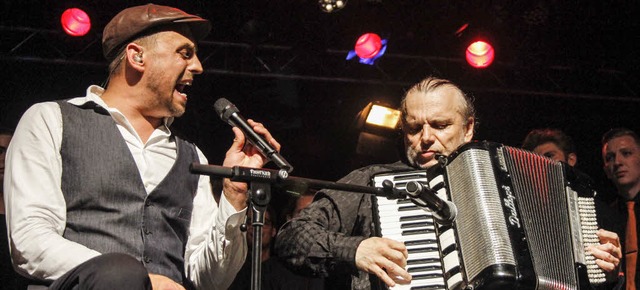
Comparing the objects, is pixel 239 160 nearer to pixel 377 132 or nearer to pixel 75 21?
pixel 75 21

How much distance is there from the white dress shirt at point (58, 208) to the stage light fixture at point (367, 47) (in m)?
3.07

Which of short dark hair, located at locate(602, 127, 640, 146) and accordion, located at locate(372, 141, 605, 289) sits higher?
short dark hair, located at locate(602, 127, 640, 146)

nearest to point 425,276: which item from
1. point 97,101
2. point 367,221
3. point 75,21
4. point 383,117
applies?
Result: point 367,221

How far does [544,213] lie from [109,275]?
1.71 meters

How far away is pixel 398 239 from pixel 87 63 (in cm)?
356

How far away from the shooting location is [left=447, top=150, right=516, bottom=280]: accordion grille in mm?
2766

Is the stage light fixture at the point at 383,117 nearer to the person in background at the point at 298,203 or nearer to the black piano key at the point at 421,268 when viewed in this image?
the person in background at the point at 298,203

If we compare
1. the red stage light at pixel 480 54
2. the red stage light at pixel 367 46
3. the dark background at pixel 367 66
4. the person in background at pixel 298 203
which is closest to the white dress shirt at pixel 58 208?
the person in background at pixel 298 203

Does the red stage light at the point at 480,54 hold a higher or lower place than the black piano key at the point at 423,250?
higher

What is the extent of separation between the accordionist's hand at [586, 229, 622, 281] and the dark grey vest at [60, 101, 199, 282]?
1634 millimetres

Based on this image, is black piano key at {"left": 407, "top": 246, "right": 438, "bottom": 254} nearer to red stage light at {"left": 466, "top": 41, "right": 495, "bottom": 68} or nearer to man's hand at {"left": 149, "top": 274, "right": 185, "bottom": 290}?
man's hand at {"left": 149, "top": 274, "right": 185, "bottom": 290}

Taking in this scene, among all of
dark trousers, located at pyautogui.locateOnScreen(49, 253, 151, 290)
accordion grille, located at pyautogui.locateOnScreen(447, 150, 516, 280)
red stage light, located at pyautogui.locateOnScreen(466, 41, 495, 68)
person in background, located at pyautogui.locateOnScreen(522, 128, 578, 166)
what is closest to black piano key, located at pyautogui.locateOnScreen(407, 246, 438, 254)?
accordion grille, located at pyautogui.locateOnScreen(447, 150, 516, 280)

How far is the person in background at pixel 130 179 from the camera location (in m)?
2.63

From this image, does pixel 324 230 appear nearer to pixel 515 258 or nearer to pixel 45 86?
pixel 515 258
